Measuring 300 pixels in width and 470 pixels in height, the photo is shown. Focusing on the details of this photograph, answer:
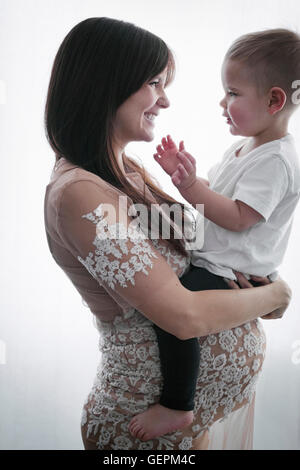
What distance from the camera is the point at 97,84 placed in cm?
102

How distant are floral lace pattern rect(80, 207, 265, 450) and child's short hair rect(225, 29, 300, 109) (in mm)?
473

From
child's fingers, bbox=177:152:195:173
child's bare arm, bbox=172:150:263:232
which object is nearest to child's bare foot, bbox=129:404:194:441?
child's bare arm, bbox=172:150:263:232

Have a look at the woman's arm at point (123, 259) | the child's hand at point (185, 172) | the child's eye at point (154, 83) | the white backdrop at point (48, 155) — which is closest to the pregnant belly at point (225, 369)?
the woman's arm at point (123, 259)

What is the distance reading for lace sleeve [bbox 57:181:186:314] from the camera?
0.92 metres

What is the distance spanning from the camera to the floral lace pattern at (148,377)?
1065 mm

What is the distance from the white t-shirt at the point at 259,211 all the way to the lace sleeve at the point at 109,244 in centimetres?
23

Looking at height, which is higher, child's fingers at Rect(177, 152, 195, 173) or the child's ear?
the child's ear

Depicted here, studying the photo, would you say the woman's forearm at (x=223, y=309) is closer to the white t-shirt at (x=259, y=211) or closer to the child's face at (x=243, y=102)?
the white t-shirt at (x=259, y=211)

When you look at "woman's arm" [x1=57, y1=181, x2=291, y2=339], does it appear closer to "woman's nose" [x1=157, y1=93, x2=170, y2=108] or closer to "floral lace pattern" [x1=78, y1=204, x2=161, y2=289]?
"floral lace pattern" [x1=78, y1=204, x2=161, y2=289]

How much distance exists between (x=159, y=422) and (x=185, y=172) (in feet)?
1.83

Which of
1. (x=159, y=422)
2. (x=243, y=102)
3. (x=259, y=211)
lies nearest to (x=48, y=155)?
(x=243, y=102)

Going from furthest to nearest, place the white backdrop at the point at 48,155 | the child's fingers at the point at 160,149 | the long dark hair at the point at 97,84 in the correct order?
the white backdrop at the point at 48,155, the child's fingers at the point at 160,149, the long dark hair at the point at 97,84

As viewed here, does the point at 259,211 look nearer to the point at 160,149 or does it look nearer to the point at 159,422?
the point at 160,149

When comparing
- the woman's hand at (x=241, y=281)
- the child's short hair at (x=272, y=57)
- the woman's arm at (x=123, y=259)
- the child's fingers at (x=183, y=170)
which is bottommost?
the woman's hand at (x=241, y=281)
